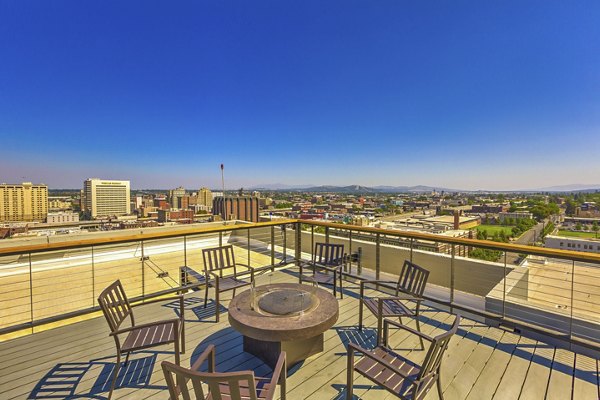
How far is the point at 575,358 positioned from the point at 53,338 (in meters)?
5.73

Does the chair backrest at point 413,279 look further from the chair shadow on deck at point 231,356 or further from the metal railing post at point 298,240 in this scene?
the metal railing post at point 298,240

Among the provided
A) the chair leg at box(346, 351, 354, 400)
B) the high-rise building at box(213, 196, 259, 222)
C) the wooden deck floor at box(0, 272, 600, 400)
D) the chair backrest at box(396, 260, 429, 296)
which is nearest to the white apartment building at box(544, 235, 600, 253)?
the wooden deck floor at box(0, 272, 600, 400)

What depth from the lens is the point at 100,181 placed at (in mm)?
29172

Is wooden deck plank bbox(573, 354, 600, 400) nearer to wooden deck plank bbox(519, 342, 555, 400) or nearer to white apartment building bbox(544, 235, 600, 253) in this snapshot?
wooden deck plank bbox(519, 342, 555, 400)

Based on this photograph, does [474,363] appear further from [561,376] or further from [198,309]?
[198,309]

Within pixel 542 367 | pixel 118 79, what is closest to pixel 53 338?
pixel 542 367

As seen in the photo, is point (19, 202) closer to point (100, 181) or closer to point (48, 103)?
point (100, 181)

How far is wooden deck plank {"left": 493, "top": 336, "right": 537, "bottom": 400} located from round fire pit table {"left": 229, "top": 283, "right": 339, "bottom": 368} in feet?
4.86

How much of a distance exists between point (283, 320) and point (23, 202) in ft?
114

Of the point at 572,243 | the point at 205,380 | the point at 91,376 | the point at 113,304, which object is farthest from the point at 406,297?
the point at 572,243

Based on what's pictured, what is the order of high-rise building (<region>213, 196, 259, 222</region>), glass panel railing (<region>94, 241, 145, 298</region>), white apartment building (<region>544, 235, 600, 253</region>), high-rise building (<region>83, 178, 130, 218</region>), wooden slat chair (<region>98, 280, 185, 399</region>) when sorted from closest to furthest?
wooden slat chair (<region>98, 280, 185, 399</region>) < glass panel railing (<region>94, 241, 145, 298</region>) < white apartment building (<region>544, 235, 600, 253</region>) < high-rise building (<region>213, 196, 259, 222</region>) < high-rise building (<region>83, 178, 130, 218</region>)

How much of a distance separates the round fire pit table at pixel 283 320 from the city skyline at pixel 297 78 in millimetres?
8967

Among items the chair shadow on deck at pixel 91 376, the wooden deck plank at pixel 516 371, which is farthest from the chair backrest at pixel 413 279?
the chair shadow on deck at pixel 91 376

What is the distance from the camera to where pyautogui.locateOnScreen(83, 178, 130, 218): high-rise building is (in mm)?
29150
